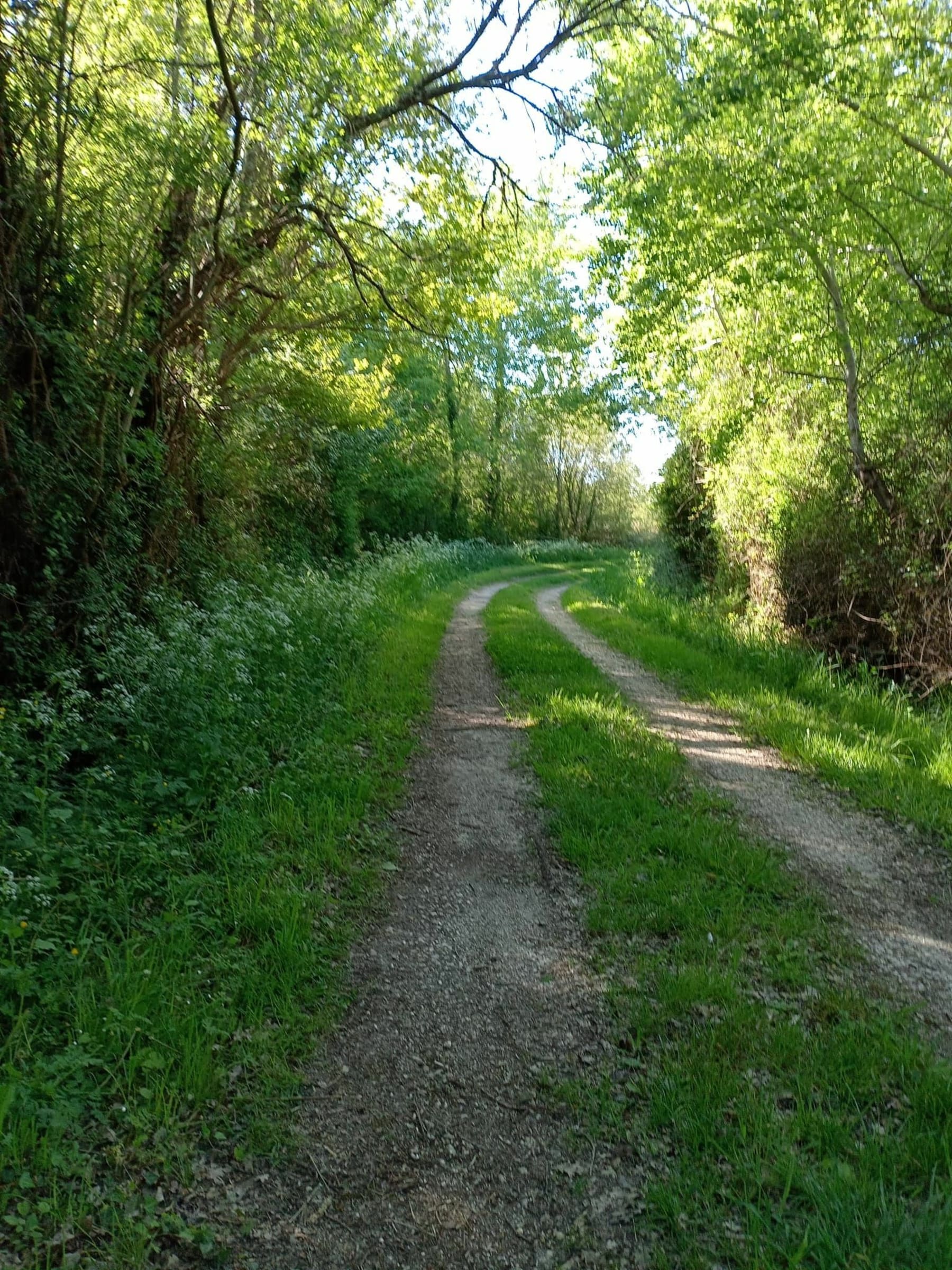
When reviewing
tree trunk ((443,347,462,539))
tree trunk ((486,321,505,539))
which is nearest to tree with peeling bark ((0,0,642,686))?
tree trunk ((443,347,462,539))

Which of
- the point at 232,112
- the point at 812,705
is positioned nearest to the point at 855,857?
the point at 812,705

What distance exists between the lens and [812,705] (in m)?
8.58

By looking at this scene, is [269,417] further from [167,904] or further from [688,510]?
[167,904]

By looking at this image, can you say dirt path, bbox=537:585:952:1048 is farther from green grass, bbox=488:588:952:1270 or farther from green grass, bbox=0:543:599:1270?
green grass, bbox=0:543:599:1270

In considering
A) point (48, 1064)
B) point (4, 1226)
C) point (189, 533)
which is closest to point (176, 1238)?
point (4, 1226)

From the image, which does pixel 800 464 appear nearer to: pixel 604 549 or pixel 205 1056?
pixel 205 1056

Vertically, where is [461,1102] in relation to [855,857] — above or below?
below

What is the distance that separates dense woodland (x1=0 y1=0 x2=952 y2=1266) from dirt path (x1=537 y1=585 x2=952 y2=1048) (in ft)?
2.80

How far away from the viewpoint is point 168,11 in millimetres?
7926

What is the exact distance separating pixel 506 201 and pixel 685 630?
7.24 meters

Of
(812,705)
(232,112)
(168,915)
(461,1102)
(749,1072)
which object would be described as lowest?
(461,1102)

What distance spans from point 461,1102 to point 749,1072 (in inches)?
46.6

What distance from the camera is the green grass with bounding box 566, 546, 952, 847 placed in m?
6.22

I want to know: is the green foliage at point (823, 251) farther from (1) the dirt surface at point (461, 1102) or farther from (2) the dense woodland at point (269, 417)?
(1) the dirt surface at point (461, 1102)
